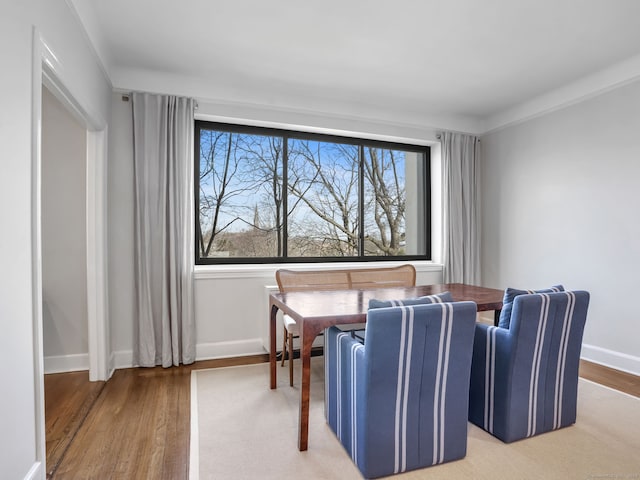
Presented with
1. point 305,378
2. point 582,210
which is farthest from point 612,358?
point 305,378

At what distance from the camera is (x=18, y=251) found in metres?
1.43

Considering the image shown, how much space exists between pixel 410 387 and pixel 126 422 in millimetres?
1656

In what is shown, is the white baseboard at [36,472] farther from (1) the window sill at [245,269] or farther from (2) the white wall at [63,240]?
(1) the window sill at [245,269]

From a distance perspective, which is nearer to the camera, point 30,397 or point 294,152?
point 30,397

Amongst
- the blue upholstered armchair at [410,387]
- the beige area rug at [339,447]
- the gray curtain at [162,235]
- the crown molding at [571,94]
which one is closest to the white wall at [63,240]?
the gray curtain at [162,235]

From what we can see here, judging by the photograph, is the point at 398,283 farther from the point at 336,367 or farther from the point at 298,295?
the point at 336,367

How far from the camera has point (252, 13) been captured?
2.39 meters

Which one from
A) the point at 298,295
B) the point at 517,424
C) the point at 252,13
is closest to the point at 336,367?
the point at 298,295

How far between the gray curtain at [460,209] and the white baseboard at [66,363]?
359 centimetres

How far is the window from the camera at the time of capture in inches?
147

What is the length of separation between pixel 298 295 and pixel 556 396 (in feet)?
5.27

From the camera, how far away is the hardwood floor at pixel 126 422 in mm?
1733

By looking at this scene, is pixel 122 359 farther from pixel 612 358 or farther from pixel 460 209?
pixel 612 358

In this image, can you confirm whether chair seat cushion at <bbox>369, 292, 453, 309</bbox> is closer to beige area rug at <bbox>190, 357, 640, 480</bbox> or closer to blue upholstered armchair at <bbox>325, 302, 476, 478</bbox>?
blue upholstered armchair at <bbox>325, 302, 476, 478</bbox>
